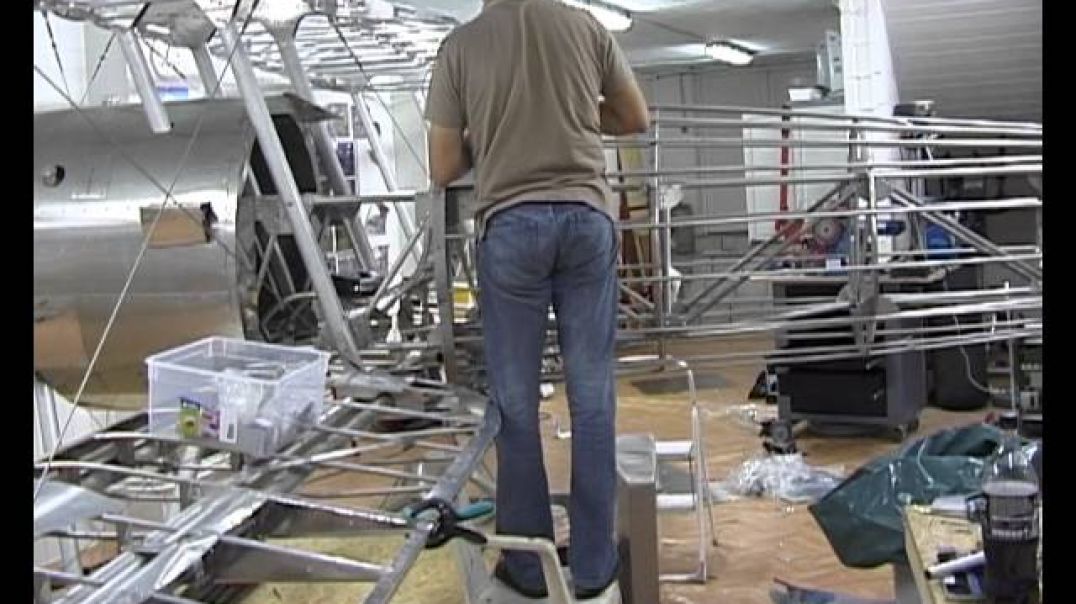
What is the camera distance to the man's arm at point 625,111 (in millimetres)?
2377

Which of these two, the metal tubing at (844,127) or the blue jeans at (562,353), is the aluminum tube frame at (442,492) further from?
the metal tubing at (844,127)

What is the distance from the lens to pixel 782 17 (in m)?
8.09

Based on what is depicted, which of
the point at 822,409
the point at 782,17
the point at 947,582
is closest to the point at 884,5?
the point at 782,17

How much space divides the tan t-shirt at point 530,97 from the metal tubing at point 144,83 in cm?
98

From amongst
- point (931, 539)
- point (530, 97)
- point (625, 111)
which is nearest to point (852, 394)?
point (625, 111)

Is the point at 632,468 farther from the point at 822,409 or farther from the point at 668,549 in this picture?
the point at 822,409

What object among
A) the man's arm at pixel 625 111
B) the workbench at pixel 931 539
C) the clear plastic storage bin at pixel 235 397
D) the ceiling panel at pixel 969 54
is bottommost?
the workbench at pixel 931 539

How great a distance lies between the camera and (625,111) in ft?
7.87

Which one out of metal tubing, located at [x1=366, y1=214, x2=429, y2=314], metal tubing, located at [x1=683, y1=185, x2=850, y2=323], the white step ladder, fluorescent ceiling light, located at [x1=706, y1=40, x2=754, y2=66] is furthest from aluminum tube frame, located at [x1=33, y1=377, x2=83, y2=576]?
fluorescent ceiling light, located at [x1=706, y1=40, x2=754, y2=66]

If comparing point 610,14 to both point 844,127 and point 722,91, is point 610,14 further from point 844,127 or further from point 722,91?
point 844,127

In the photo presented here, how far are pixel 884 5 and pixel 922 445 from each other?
15.9 feet

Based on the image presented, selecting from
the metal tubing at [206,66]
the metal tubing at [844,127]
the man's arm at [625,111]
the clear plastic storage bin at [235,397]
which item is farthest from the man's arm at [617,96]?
the metal tubing at [206,66]

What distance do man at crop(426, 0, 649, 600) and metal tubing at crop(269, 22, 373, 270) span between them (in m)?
1.27

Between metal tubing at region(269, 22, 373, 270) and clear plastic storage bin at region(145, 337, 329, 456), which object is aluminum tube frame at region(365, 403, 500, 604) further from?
metal tubing at region(269, 22, 373, 270)
